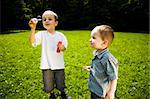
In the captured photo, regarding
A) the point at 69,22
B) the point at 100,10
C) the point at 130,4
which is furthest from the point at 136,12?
the point at 69,22

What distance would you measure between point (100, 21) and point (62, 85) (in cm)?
4220

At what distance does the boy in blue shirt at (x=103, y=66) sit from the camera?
4051mm

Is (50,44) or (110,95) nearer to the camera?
(110,95)

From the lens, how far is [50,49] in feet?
17.1

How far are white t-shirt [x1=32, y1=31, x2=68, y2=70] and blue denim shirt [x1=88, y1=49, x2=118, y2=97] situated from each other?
1.08 metres

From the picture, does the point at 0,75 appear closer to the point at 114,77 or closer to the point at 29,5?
the point at 114,77

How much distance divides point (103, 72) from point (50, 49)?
131cm

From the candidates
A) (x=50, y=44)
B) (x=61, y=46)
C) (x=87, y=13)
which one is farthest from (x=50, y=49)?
(x=87, y=13)

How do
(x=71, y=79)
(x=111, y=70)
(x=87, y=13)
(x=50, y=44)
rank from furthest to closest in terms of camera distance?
(x=87, y=13) → (x=71, y=79) → (x=50, y=44) → (x=111, y=70)

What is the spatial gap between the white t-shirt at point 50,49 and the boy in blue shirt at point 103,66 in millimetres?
1117

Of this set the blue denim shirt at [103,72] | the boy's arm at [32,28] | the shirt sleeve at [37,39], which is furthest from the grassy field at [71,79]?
the blue denim shirt at [103,72]

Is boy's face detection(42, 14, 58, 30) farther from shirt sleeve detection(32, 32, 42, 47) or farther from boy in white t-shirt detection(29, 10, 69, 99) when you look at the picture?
shirt sleeve detection(32, 32, 42, 47)

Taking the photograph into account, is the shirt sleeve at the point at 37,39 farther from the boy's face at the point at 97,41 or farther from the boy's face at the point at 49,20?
the boy's face at the point at 97,41

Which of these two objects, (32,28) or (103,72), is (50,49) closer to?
(32,28)
